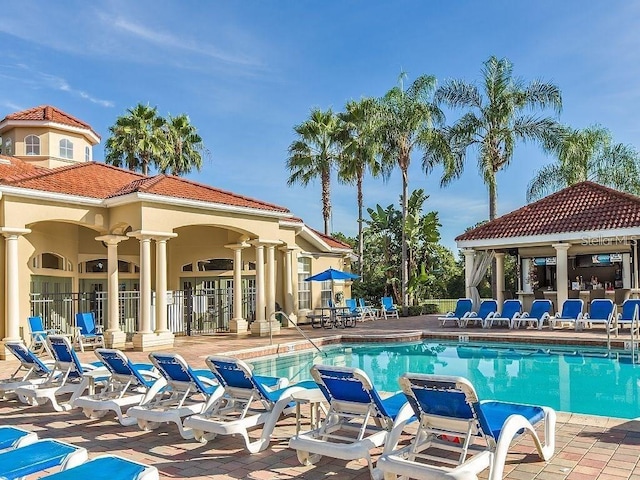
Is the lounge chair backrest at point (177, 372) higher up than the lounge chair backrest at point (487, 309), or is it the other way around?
the lounge chair backrest at point (177, 372)

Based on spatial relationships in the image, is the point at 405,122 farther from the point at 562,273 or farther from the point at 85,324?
the point at 85,324

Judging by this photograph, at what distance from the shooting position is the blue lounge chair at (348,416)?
17.3 ft

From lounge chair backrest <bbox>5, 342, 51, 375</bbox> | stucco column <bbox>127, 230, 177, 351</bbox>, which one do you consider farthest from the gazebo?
lounge chair backrest <bbox>5, 342, 51, 375</bbox>

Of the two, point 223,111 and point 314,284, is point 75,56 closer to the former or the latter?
point 223,111

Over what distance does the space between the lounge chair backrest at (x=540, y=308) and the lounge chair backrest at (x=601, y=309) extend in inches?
68.9

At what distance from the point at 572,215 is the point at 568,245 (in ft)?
5.07

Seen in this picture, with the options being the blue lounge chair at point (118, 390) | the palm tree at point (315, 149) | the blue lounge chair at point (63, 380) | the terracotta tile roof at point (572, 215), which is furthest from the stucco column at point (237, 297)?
the palm tree at point (315, 149)

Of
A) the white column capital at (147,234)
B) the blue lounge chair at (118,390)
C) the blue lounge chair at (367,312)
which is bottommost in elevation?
the blue lounge chair at (367,312)

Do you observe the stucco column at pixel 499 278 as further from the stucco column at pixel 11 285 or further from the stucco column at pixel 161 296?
the stucco column at pixel 11 285

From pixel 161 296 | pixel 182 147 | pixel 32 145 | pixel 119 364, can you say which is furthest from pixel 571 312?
pixel 182 147

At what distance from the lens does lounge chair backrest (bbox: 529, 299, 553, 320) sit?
1984 centimetres

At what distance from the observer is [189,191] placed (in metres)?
17.5

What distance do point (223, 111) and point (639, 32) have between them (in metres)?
17.1

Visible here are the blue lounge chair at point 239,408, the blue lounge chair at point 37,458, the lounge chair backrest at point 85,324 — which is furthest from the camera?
the lounge chair backrest at point 85,324
